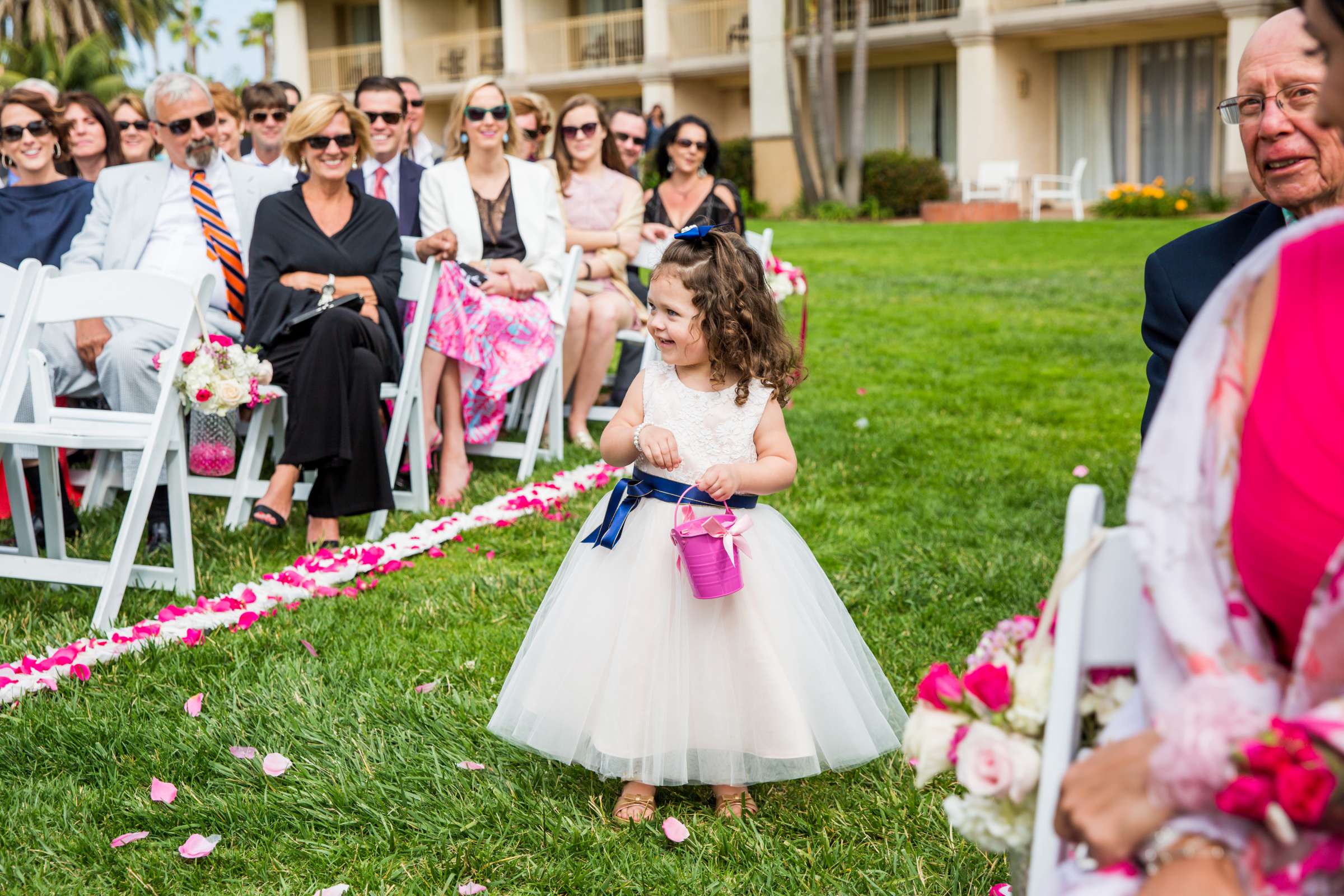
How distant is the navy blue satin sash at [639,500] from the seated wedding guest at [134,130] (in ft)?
18.6

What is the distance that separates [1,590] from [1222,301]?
4.83 metres

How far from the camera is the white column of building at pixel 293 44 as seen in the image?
3453 centimetres

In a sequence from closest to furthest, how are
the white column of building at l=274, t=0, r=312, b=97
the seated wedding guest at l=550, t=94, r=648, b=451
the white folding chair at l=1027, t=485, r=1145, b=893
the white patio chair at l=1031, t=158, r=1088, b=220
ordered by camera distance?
the white folding chair at l=1027, t=485, r=1145, b=893 → the seated wedding guest at l=550, t=94, r=648, b=451 → the white patio chair at l=1031, t=158, r=1088, b=220 → the white column of building at l=274, t=0, r=312, b=97

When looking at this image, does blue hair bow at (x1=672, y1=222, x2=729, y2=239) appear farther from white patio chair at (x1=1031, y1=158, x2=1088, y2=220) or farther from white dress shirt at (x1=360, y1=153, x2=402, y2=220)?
white patio chair at (x1=1031, y1=158, x2=1088, y2=220)

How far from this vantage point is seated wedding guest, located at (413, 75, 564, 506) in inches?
266

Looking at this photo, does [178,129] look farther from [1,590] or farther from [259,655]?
[259,655]

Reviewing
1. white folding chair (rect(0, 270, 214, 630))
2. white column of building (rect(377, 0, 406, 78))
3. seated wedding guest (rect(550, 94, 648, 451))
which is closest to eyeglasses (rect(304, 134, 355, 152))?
white folding chair (rect(0, 270, 214, 630))

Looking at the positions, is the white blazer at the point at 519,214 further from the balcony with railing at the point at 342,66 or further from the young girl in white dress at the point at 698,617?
the balcony with railing at the point at 342,66

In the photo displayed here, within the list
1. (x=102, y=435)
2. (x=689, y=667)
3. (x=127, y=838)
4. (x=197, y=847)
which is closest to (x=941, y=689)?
(x=689, y=667)

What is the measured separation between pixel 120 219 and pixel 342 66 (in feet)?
99.7

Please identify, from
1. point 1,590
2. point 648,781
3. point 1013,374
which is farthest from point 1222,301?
point 1013,374

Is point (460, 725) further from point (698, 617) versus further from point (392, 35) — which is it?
point (392, 35)

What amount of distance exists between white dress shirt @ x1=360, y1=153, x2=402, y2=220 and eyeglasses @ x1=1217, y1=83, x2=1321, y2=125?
17.8ft

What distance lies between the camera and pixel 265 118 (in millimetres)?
8461
